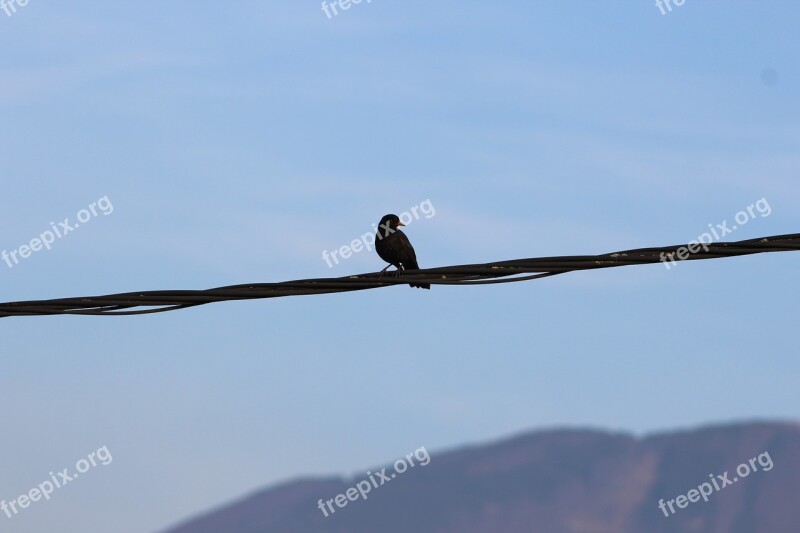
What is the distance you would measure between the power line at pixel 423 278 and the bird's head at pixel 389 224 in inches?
215

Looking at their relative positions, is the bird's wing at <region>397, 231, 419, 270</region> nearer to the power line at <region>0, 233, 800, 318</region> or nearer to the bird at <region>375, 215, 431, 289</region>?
the bird at <region>375, 215, 431, 289</region>

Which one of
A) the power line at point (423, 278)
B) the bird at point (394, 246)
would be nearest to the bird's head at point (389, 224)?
the bird at point (394, 246)

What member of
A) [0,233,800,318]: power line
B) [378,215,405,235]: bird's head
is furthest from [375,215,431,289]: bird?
[0,233,800,318]: power line

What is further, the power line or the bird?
the bird

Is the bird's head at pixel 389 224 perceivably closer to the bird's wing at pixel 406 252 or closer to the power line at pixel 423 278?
the bird's wing at pixel 406 252

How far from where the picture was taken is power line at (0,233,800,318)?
7152 mm

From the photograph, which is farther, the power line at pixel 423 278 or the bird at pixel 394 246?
the bird at pixel 394 246

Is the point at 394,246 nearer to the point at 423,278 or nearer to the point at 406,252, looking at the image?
the point at 406,252

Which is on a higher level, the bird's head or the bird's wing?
the bird's head

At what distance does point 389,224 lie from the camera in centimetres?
1309

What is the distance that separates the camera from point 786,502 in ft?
630

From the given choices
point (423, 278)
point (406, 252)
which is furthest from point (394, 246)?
point (423, 278)

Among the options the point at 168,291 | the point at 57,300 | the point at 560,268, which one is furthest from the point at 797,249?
the point at 57,300

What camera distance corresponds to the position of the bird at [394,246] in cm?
1287
